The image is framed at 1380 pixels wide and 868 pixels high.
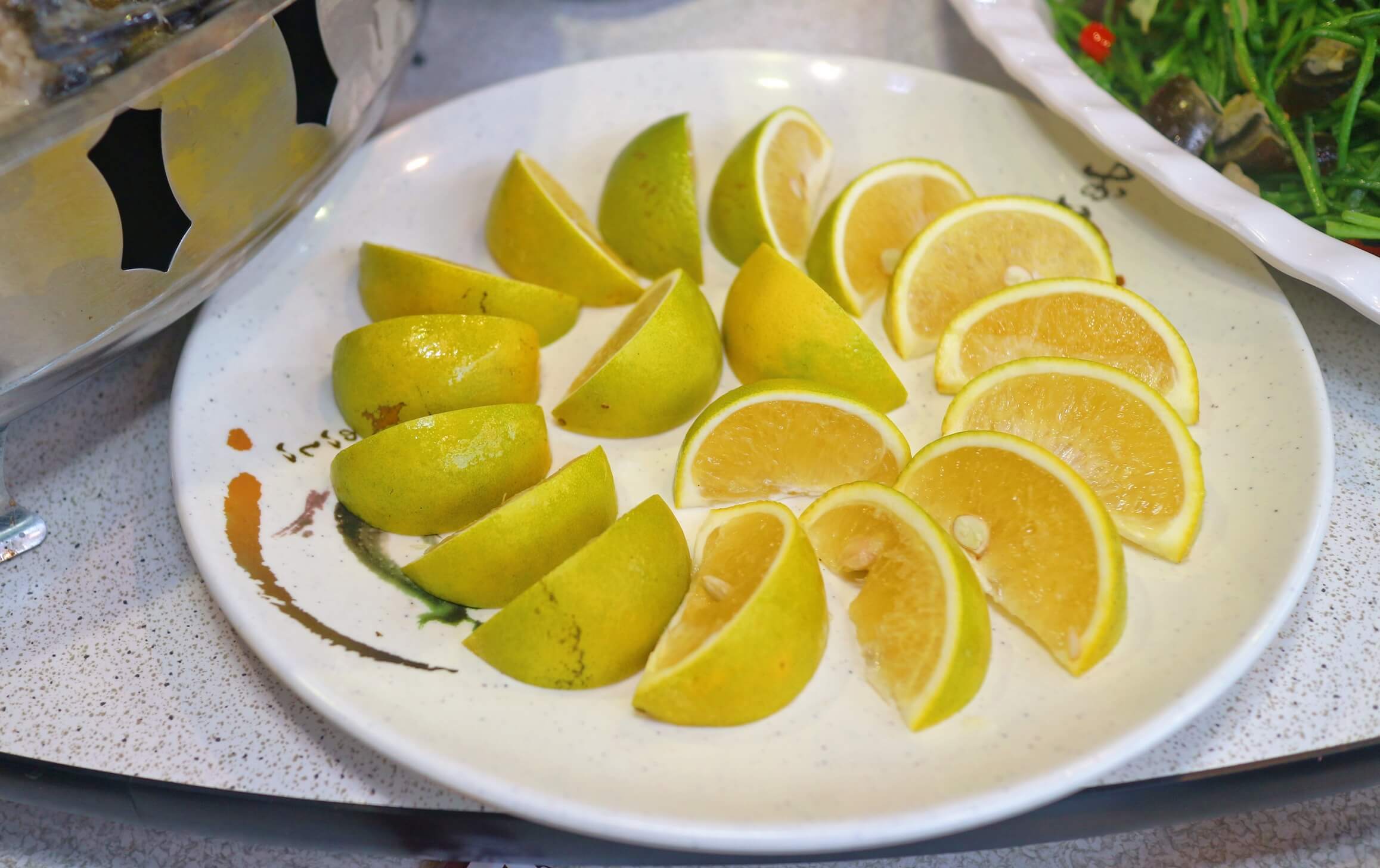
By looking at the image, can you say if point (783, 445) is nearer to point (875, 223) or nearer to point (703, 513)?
point (703, 513)

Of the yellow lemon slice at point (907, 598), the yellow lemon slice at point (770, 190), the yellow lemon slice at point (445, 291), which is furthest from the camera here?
the yellow lemon slice at point (770, 190)

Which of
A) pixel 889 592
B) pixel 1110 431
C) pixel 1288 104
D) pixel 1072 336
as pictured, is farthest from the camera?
pixel 1288 104

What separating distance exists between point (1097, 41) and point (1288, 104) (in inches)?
10.9

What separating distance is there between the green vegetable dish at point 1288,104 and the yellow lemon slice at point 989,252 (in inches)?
7.5

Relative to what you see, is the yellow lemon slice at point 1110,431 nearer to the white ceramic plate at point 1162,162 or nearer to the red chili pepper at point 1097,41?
the white ceramic plate at point 1162,162

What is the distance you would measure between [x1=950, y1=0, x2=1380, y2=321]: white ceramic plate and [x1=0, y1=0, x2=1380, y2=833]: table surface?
0.22m

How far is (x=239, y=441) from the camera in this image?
1.12m

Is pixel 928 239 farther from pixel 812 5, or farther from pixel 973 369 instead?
pixel 812 5

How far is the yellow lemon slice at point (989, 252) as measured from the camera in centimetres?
125

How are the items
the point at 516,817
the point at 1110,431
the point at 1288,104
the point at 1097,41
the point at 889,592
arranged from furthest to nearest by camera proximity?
the point at 1097,41 < the point at 1288,104 < the point at 1110,431 < the point at 889,592 < the point at 516,817

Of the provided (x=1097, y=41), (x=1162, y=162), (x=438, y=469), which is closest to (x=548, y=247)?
(x=438, y=469)

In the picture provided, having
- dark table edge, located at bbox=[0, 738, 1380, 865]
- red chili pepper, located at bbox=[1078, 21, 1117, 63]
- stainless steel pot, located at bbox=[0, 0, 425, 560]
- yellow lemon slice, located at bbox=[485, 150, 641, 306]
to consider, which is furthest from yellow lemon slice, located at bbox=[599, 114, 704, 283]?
dark table edge, located at bbox=[0, 738, 1380, 865]

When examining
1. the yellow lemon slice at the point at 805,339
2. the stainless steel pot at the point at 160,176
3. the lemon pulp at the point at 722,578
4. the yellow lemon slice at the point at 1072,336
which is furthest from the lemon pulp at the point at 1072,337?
the stainless steel pot at the point at 160,176

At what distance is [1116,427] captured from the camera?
1056mm
